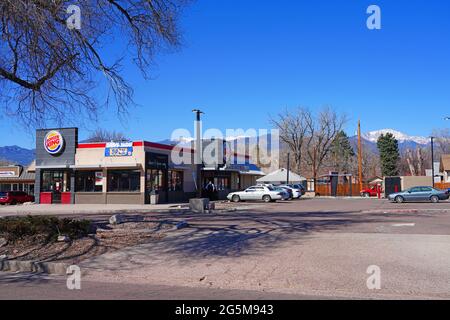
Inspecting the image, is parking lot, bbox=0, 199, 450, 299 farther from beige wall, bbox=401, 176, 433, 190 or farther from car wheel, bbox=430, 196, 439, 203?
beige wall, bbox=401, 176, 433, 190

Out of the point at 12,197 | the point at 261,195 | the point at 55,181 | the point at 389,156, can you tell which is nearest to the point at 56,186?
the point at 55,181

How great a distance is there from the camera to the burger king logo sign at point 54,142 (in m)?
39.2

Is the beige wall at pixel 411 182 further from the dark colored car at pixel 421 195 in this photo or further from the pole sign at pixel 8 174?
the pole sign at pixel 8 174

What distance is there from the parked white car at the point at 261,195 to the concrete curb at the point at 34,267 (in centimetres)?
3162

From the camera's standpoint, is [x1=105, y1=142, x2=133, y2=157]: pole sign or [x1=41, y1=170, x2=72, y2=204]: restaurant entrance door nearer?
[x1=105, y1=142, x2=133, y2=157]: pole sign

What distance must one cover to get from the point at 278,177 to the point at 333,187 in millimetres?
6901

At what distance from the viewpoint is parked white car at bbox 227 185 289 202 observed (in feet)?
134

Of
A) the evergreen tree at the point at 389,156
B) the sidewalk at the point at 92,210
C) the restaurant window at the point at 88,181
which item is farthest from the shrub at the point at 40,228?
the evergreen tree at the point at 389,156

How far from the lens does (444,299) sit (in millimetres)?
7305

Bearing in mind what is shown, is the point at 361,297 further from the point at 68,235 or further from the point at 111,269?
the point at 68,235

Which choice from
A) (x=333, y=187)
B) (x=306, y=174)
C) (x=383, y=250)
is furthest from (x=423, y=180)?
(x=383, y=250)

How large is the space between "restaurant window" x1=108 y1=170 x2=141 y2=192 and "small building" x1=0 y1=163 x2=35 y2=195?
23.1 metres

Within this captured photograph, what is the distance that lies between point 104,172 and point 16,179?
24.6m

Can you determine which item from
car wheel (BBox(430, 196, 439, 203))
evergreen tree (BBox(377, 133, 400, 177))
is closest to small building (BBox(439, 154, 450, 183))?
Answer: evergreen tree (BBox(377, 133, 400, 177))
